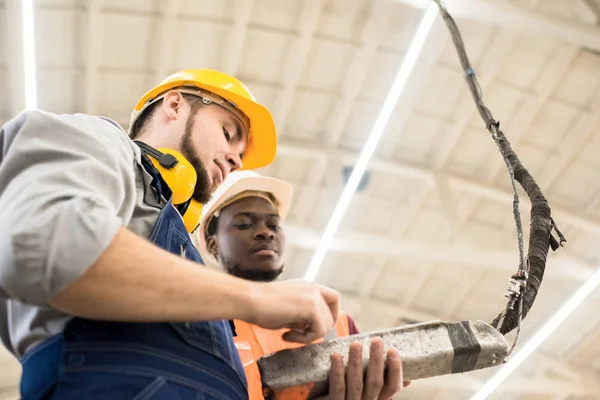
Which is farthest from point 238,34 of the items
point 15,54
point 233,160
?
point 233,160

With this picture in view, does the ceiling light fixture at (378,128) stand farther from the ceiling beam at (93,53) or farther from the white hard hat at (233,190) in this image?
the ceiling beam at (93,53)

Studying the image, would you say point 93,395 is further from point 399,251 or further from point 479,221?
point 479,221

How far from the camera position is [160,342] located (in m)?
1.25

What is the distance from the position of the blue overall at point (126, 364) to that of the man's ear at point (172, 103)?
102cm

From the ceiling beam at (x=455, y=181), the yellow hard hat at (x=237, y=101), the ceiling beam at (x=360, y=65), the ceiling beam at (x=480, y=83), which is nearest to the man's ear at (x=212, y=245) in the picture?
the yellow hard hat at (x=237, y=101)

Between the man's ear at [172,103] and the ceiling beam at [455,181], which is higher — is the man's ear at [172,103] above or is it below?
above

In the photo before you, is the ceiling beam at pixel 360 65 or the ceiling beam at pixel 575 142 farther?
the ceiling beam at pixel 575 142

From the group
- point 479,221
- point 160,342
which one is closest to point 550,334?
point 479,221

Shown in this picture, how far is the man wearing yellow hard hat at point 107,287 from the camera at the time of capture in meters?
1.02

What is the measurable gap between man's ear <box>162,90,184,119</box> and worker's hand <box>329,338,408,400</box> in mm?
1125

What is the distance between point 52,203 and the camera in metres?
1.04

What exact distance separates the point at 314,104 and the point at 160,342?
659 cm

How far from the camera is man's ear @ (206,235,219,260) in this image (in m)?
3.87

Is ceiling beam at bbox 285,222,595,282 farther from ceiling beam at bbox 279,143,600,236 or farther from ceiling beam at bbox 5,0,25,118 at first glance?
ceiling beam at bbox 5,0,25,118
